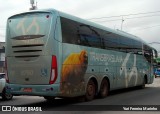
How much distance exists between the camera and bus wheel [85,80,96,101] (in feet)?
51.0

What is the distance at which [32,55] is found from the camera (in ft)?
44.2

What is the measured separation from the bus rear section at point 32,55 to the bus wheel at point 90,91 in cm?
273

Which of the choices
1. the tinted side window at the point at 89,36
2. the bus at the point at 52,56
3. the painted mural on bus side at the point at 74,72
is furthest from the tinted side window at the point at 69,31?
the painted mural on bus side at the point at 74,72

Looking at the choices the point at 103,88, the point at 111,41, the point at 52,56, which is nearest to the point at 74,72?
the point at 52,56

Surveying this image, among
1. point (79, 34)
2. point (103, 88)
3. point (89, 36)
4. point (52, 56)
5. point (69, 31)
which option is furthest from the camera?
point (103, 88)

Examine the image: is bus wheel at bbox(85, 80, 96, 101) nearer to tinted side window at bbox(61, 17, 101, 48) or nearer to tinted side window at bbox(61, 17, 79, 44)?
tinted side window at bbox(61, 17, 101, 48)

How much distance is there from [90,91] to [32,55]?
11.8ft

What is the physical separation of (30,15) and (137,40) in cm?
1118

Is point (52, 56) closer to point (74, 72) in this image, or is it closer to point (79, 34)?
point (74, 72)

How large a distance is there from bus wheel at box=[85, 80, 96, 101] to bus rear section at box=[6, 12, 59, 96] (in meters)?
2.73

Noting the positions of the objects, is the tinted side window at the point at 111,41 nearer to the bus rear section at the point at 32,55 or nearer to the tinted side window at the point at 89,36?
the tinted side window at the point at 89,36

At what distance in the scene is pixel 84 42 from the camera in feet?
50.1

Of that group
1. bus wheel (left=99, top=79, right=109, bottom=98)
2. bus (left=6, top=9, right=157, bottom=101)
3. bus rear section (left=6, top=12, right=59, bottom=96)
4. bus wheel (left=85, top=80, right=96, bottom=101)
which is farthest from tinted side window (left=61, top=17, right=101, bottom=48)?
bus wheel (left=99, top=79, right=109, bottom=98)

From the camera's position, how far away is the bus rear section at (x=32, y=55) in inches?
517
